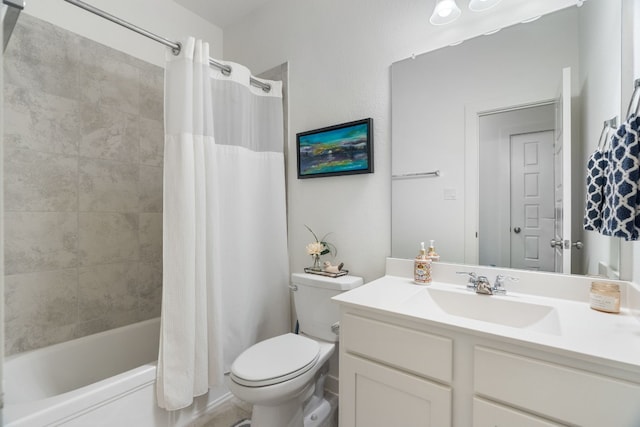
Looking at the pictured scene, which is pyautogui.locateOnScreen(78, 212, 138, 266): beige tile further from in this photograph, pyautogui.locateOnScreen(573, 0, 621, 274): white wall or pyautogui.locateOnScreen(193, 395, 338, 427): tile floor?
pyautogui.locateOnScreen(573, 0, 621, 274): white wall

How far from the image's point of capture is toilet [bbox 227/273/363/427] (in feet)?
4.24

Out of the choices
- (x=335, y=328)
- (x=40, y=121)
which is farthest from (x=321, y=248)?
(x=40, y=121)

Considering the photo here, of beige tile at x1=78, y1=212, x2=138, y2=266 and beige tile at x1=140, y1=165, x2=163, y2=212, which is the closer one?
beige tile at x1=78, y1=212, x2=138, y2=266

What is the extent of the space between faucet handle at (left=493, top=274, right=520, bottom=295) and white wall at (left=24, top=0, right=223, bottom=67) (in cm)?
193

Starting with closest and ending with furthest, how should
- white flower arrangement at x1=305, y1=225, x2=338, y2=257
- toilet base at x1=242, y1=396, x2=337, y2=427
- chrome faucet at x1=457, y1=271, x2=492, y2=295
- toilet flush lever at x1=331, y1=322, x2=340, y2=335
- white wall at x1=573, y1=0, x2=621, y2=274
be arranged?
white wall at x1=573, y1=0, x2=621, y2=274 → chrome faucet at x1=457, y1=271, x2=492, y2=295 → toilet base at x1=242, y1=396, x2=337, y2=427 → toilet flush lever at x1=331, y1=322, x2=340, y2=335 → white flower arrangement at x1=305, y1=225, x2=338, y2=257

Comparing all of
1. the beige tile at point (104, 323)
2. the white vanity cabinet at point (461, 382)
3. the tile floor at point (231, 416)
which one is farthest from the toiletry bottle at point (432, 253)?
the beige tile at point (104, 323)

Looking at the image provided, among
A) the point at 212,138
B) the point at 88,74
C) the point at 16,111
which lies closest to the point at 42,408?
the point at 212,138

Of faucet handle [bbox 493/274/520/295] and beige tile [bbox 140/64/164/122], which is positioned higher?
beige tile [bbox 140/64/164/122]

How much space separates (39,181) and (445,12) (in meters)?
2.22

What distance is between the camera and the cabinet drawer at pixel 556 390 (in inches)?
29.4

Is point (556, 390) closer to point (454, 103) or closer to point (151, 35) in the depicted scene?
point (454, 103)

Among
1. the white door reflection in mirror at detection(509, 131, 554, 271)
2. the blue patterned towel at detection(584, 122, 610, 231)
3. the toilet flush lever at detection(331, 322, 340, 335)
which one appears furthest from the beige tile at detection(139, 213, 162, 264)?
the blue patterned towel at detection(584, 122, 610, 231)

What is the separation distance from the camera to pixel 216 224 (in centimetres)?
160

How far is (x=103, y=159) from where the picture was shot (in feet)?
6.10
